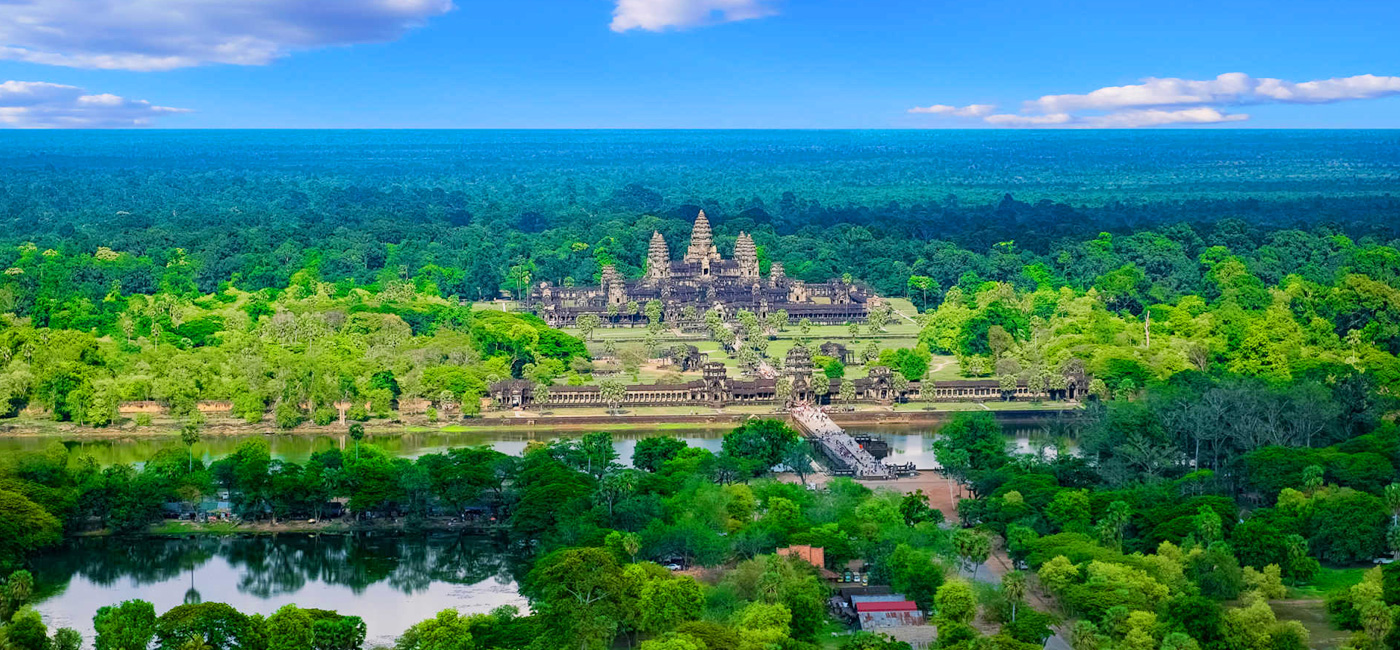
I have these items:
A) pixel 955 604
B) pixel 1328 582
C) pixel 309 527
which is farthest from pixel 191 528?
pixel 1328 582

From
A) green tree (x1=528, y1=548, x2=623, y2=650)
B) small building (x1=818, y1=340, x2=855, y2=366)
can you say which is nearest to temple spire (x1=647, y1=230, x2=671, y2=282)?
small building (x1=818, y1=340, x2=855, y2=366)

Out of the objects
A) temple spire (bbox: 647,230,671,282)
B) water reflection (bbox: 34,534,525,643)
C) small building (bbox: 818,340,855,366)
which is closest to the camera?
water reflection (bbox: 34,534,525,643)

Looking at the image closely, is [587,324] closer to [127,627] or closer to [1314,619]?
[127,627]

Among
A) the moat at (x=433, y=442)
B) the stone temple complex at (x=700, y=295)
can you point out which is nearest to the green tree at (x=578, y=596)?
the moat at (x=433, y=442)

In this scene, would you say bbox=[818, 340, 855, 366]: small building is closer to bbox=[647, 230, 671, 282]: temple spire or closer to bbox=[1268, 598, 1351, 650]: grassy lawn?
bbox=[647, 230, 671, 282]: temple spire

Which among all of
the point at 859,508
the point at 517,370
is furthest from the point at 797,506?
the point at 517,370

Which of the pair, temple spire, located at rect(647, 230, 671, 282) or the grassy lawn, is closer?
the grassy lawn
